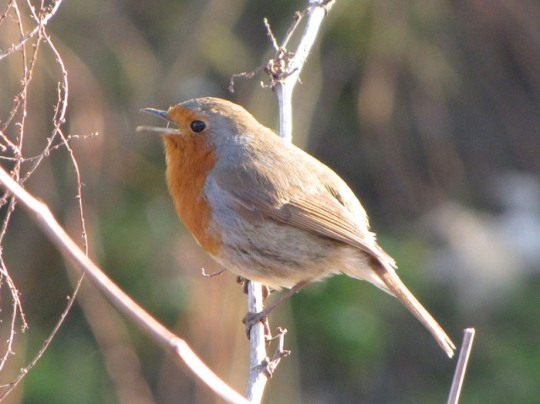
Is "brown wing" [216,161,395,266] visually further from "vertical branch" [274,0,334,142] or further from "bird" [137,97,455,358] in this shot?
"vertical branch" [274,0,334,142]

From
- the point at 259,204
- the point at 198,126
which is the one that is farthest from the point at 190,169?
the point at 259,204

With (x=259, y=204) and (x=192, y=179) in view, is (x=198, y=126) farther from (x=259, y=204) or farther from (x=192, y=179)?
(x=259, y=204)

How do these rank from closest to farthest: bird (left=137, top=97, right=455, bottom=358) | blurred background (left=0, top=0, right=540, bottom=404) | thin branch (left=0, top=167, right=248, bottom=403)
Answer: thin branch (left=0, top=167, right=248, bottom=403), bird (left=137, top=97, right=455, bottom=358), blurred background (left=0, top=0, right=540, bottom=404)

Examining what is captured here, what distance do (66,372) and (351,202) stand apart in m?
2.72

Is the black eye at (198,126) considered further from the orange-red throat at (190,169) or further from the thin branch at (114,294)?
the thin branch at (114,294)

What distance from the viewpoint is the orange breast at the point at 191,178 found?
3.83m

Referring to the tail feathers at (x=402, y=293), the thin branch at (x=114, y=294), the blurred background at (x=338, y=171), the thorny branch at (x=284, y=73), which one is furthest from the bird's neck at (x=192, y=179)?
the thin branch at (x=114, y=294)

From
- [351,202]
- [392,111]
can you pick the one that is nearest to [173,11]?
[392,111]

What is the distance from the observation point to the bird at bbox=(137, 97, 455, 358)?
381 centimetres

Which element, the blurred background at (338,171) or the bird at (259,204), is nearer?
the bird at (259,204)

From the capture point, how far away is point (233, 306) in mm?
5250

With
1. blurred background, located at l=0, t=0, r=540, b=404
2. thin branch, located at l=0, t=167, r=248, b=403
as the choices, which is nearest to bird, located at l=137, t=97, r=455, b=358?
blurred background, located at l=0, t=0, r=540, b=404

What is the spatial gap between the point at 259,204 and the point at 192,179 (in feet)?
0.96

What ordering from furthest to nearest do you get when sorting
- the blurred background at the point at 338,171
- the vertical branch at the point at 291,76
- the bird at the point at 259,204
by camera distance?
1. the blurred background at the point at 338,171
2. the vertical branch at the point at 291,76
3. the bird at the point at 259,204
